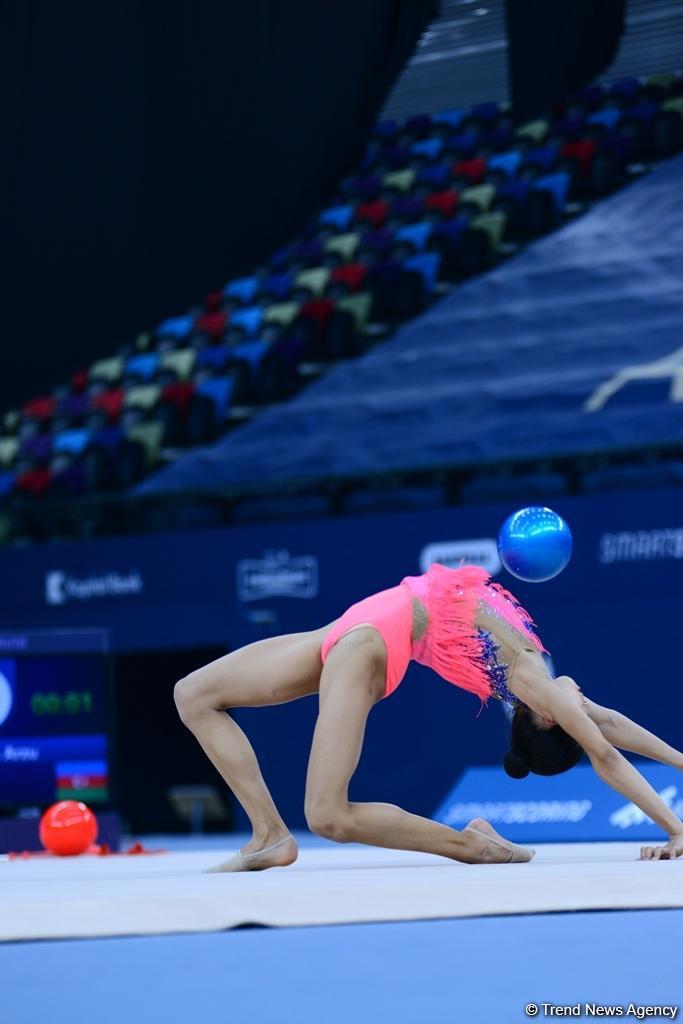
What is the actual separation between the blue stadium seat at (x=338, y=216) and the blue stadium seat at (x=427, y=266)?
6.36 feet

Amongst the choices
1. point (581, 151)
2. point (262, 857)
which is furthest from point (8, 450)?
point (262, 857)

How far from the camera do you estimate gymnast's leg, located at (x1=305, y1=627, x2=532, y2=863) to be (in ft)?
11.7

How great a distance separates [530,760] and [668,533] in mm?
4321

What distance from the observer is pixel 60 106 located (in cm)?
1323

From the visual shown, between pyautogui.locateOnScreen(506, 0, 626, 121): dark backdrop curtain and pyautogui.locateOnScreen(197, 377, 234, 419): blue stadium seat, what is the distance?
4075 mm

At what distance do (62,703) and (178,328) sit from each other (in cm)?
677

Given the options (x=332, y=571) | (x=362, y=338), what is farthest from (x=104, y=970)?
(x=362, y=338)

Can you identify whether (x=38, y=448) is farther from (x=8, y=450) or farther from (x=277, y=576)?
(x=277, y=576)

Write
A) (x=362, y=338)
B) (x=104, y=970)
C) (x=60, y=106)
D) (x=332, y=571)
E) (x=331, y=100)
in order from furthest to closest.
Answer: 1. (x=331, y=100)
2. (x=60, y=106)
3. (x=362, y=338)
4. (x=332, y=571)
5. (x=104, y=970)

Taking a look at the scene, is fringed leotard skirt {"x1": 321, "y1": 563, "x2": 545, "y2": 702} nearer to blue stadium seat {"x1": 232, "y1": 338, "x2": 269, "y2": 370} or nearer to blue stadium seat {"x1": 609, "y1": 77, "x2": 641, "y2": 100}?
blue stadium seat {"x1": 232, "y1": 338, "x2": 269, "y2": 370}

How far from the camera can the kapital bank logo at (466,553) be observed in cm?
834

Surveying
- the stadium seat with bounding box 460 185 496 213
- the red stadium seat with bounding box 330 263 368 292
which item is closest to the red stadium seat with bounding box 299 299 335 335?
the red stadium seat with bounding box 330 263 368 292

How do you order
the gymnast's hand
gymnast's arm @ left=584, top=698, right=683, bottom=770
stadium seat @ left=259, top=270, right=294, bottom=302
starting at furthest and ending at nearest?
1. stadium seat @ left=259, top=270, right=294, bottom=302
2. gymnast's arm @ left=584, top=698, right=683, bottom=770
3. the gymnast's hand

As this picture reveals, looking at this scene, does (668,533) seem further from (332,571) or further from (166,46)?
(166,46)
